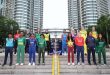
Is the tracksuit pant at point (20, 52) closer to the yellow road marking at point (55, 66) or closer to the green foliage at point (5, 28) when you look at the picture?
the yellow road marking at point (55, 66)

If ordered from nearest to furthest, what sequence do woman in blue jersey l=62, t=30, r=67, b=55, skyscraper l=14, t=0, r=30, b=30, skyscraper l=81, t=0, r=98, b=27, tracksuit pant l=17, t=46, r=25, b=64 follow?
tracksuit pant l=17, t=46, r=25, b=64 < woman in blue jersey l=62, t=30, r=67, b=55 < skyscraper l=14, t=0, r=30, b=30 < skyscraper l=81, t=0, r=98, b=27

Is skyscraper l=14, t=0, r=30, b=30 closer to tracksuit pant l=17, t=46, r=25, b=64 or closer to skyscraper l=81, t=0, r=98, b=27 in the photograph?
skyscraper l=81, t=0, r=98, b=27

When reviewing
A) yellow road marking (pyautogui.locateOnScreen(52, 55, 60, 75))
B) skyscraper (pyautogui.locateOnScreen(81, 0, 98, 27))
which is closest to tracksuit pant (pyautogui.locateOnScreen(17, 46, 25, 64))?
yellow road marking (pyautogui.locateOnScreen(52, 55, 60, 75))

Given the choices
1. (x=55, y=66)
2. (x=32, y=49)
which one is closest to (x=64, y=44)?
(x=32, y=49)

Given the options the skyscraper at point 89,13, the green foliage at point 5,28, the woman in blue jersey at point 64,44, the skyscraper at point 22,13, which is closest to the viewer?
the woman in blue jersey at point 64,44

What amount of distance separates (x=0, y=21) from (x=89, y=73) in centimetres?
5772

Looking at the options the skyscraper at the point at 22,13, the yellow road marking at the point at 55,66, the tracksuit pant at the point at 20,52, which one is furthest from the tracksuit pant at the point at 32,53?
the skyscraper at the point at 22,13

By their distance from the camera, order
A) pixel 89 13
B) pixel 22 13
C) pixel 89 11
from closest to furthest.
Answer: pixel 22 13 < pixel 89 11 < pixel 89 13

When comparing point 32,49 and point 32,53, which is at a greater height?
point 32,49

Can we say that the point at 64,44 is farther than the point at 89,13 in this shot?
No

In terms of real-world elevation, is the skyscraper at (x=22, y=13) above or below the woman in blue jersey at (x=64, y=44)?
above

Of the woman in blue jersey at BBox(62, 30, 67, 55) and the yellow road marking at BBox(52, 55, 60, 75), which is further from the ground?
the woman in blue jersey at BBox(62, 30, 67, 55)

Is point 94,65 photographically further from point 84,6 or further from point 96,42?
point 84,6

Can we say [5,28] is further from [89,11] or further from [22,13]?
[89,11]
